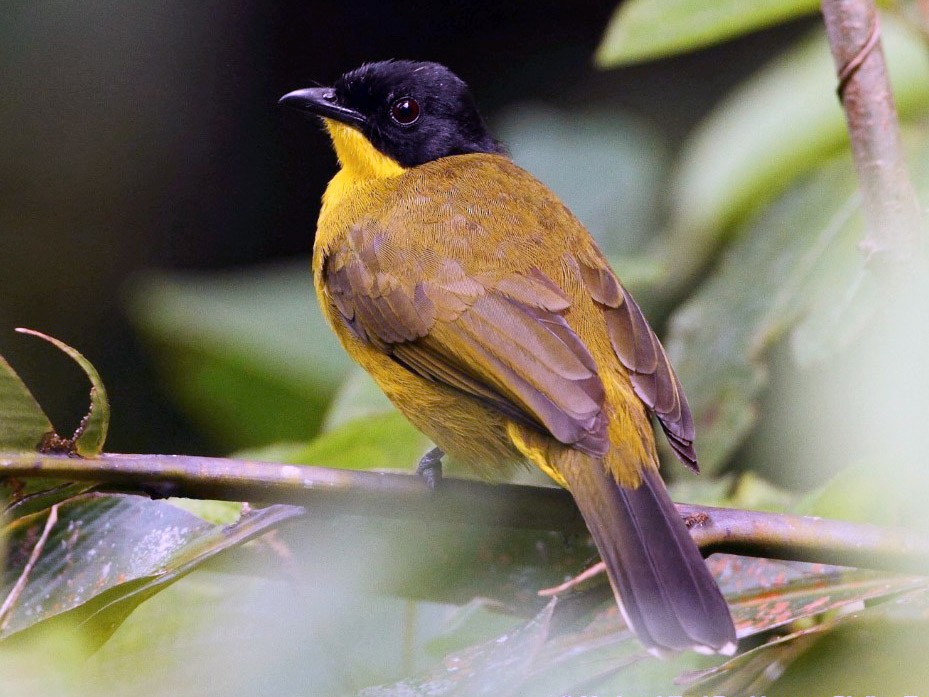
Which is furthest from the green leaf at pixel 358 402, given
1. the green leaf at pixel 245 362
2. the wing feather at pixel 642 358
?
the wing feather at pixel 642 358

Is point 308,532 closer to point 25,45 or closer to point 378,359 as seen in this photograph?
point 378,359

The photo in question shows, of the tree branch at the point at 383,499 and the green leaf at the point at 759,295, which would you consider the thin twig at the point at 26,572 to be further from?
the green leaf at the point at 759,295

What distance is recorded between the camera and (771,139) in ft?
9.14

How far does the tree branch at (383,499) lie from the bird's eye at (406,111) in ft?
4.99

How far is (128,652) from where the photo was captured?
1.91 meters

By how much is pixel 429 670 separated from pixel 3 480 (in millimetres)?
639

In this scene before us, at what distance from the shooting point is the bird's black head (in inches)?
124

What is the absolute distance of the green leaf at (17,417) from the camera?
148 centimetres

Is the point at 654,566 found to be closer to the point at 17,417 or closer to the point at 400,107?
the point at 17,417

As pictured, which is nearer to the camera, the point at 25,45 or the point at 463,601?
the point at 463,601

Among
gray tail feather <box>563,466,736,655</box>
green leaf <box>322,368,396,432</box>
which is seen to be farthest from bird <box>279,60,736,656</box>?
green leaf <box>322,368,396,432</box>

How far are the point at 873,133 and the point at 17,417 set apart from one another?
148cm

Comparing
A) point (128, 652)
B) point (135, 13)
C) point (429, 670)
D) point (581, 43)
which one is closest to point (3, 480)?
point (128, 652)

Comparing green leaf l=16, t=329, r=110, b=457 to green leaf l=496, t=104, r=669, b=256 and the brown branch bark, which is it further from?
green leaf l=496, t=104, r=669, b=256
